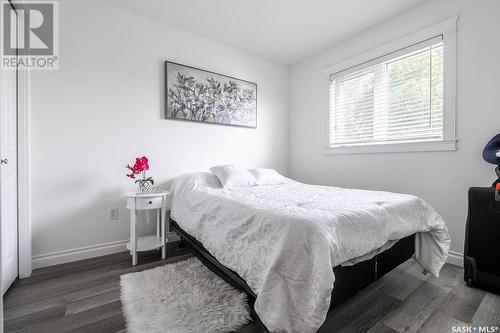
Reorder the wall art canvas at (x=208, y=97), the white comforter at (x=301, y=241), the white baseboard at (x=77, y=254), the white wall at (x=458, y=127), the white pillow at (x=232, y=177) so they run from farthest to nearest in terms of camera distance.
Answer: the wall art canvas at (x=208, y=97) → the white pillow at (x=232, y=177) → the white baseboard at (x=77, y=254) → the white wall at (x=458, y=127) → the white comforter at (x=301, y=241)

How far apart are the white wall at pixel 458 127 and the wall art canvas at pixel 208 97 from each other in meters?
1.35

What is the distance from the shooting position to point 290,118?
394cm

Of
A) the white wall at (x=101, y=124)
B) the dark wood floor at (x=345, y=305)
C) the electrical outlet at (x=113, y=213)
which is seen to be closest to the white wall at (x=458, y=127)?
the dark wood floor at (x=345, y=305)

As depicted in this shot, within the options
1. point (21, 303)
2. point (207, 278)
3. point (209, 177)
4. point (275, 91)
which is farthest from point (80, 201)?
point (275, 91)

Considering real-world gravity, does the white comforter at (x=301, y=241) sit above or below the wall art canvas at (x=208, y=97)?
below

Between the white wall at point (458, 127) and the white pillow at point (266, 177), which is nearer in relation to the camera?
the white wall at point (458, 127)

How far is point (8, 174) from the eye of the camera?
1769 mm

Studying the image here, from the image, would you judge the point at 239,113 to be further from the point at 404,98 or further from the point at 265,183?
the point at 404,98

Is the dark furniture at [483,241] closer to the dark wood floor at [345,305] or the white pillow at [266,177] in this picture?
the dark wood floor at [345,305]

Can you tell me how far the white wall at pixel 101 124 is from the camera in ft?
7.03

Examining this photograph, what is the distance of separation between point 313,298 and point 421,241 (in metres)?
1.33

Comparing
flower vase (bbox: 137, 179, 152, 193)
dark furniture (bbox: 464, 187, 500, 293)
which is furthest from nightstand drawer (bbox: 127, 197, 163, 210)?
dark furniture (bbox: 464, 187, 500, 293)

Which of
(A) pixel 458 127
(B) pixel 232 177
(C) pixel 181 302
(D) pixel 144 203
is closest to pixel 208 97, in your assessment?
(B) pixel 232 177

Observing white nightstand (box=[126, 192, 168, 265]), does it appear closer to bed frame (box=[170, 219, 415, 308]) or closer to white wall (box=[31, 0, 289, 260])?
white wall (box=[31, 0, 289, 260])
